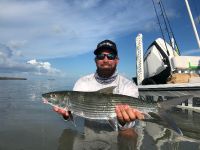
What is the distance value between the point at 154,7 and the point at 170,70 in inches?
170

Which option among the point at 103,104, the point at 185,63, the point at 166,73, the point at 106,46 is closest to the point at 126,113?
the point at 103,104

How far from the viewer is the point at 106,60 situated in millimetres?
6953

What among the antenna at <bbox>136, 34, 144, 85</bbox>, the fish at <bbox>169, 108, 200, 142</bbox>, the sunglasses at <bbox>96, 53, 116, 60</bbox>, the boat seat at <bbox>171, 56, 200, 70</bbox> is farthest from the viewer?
the antenna at <bbox>136, 34, 144, 85</bbox>

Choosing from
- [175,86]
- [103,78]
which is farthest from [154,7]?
[103,78]

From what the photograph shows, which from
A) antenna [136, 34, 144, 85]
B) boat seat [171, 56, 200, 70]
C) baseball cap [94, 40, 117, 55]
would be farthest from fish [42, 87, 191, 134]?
antenna [136, 34, 144, 85]

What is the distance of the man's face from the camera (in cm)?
695

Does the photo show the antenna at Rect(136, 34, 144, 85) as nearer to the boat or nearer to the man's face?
the boat

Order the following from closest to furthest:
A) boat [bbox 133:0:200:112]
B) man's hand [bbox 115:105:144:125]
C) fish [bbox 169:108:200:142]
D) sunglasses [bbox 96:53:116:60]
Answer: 1. man's hand [bbox 115:105:144:125]
2. sunglasses [bbox 96:53:116:60]
3. fish [bbox 169:108:200:142]
4. boat [bbox 133:0:200:112]

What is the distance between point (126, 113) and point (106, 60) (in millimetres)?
1488

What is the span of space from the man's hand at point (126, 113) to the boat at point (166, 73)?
7.30 meters

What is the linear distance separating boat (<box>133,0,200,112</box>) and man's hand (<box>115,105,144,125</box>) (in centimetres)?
730

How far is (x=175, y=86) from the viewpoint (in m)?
13.7

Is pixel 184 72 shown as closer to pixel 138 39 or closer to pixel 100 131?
pixel 138 39

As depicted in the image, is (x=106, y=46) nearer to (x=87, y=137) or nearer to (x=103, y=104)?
(x=103, y=104)
